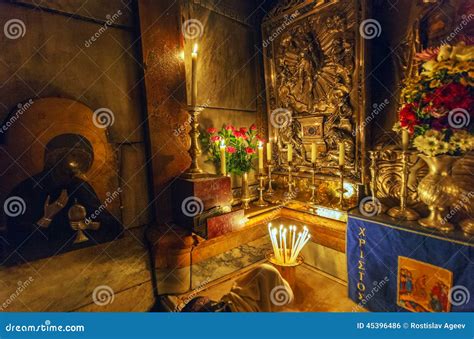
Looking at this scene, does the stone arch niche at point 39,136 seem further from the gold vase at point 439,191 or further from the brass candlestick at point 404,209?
the gold vase at point 439,191

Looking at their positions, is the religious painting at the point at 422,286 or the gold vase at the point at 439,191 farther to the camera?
the gold vase at the point at 439,191

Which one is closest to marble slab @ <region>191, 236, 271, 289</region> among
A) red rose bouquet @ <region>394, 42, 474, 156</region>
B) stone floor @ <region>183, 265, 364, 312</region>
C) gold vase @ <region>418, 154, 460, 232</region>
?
stone floor @ <region>183, 265, 364, 312</region>

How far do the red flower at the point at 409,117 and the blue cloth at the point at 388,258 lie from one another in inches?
39.0

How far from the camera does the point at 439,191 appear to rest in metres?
2.10

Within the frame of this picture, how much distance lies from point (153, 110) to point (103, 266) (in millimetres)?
1721

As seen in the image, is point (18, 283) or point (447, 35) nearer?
point (18, 283)

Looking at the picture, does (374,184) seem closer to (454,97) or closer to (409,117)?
(409,117)

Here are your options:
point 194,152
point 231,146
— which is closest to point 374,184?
point 231,146

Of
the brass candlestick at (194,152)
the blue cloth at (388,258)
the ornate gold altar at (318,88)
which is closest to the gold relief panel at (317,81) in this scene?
the ornate gold altar at (318,88)

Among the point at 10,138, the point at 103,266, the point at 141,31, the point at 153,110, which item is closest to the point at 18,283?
the point at 103,266

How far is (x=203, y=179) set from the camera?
2463 mm

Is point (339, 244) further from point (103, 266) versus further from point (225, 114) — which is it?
point (103, 266)

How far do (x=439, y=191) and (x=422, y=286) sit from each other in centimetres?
89

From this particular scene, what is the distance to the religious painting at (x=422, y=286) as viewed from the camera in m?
1.94
